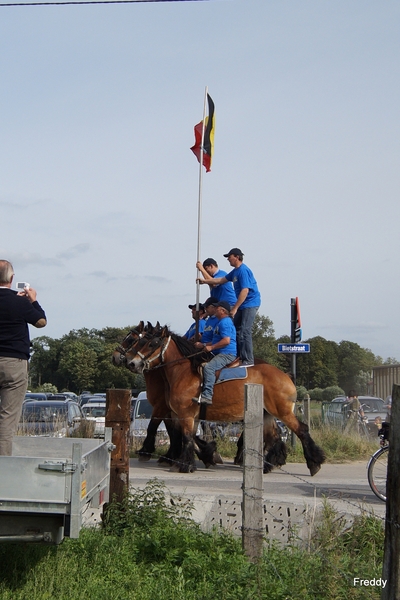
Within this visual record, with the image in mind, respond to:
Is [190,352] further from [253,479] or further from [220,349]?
[253,479]

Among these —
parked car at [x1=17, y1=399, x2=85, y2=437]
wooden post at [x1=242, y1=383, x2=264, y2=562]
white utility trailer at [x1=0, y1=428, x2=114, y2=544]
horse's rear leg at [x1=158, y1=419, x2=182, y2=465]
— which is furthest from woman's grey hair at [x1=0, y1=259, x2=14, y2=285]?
parked car at [x1=17, y1=399, x2=85, y2=437]

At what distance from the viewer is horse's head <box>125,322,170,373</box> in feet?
44.9

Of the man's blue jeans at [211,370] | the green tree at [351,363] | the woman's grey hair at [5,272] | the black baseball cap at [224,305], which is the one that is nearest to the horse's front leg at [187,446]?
the man's blue jeans at [211,370]

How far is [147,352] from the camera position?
13.8m

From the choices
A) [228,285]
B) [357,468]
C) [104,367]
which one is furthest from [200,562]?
[104,367]

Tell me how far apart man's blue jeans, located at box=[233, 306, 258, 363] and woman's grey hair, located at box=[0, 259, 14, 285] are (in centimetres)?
715

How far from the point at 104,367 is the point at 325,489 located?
7858 centimetres

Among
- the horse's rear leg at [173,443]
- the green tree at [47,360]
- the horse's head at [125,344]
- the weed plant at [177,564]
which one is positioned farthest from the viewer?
the green tree at [47,360]

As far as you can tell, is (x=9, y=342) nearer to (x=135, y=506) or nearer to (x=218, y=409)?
(x=135, y=506)

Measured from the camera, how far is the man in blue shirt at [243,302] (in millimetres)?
13922

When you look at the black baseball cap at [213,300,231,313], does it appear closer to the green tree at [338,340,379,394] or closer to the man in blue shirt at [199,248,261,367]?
the man in blue shirt at [199,248,261,367]

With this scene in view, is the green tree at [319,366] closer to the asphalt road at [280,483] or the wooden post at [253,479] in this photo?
the asphalt road at [280,483]

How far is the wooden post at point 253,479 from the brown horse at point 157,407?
21.5 ft

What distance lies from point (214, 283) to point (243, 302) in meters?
0.63
